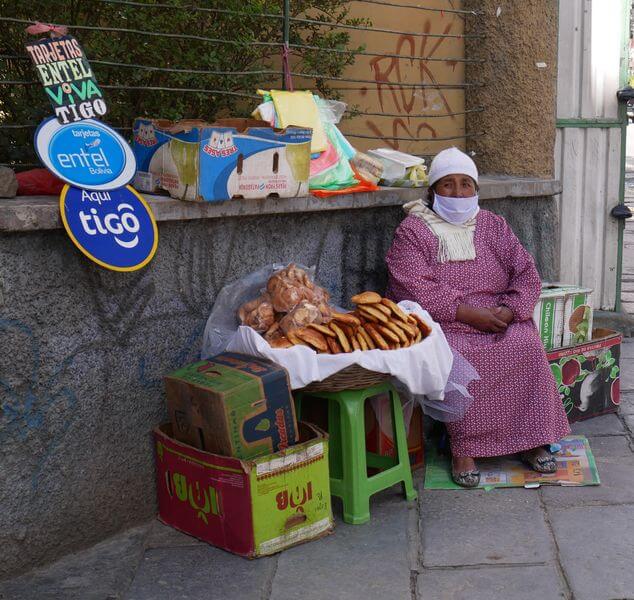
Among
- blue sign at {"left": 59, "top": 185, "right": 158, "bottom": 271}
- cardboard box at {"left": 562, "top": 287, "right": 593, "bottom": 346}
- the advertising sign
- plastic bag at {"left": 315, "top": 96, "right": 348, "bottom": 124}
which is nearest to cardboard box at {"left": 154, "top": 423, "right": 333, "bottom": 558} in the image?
blue sign at {"left": 59, "top": 185, "right": 158, "bottom": 271}

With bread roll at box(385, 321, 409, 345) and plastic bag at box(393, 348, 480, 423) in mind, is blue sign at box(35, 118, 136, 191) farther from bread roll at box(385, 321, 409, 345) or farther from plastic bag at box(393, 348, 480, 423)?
plastic bag at box(393, 348, 480, 423)

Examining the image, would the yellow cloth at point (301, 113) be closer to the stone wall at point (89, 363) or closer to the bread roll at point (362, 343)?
the stone wall at point (89, 363)

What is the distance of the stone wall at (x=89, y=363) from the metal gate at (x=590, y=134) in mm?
2469

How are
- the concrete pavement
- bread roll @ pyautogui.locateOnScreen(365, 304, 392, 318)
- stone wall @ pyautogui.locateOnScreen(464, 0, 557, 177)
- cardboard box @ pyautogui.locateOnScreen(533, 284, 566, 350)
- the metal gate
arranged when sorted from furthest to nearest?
the metal gate < stone wall @ pyautogui.locateOnScreen(464, 0, 557, 177) < cardboard box @ pyautogui.locateOnScreen(533, 284, 566, 350) < bread roll @ pyautogui.locateOnScreen(365, 304, 392, 318) < the concrete pavement

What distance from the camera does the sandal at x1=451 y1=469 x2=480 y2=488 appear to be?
3926 millimetres

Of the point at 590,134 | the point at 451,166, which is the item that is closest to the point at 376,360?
the point at 451,166

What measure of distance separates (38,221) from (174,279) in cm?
68

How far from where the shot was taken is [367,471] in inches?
156

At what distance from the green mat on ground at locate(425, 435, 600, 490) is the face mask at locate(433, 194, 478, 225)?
3.45ft

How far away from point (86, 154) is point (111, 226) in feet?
0.85

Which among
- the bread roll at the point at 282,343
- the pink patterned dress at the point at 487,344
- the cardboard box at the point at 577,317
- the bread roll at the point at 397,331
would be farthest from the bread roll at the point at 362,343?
the cardboard box at the point at 577,317

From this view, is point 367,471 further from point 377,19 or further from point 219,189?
point 377,19

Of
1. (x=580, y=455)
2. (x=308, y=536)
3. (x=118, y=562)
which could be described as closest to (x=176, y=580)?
(x=118, y=562)

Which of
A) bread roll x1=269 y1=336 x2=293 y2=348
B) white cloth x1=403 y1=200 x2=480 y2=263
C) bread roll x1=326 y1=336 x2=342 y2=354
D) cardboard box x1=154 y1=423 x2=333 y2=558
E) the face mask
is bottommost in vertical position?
cardboard box x1=154 y1=423 x2=333 y2=558
